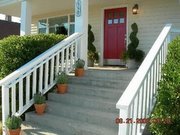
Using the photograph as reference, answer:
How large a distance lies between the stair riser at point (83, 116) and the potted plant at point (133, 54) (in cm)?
385

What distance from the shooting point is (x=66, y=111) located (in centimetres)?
558

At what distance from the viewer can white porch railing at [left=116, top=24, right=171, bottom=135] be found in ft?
11.5

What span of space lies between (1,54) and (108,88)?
240cm

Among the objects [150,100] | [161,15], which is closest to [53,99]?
[150,100]

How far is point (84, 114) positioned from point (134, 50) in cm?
434

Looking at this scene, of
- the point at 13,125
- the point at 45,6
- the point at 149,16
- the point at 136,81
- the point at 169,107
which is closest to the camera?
the point at 169,107

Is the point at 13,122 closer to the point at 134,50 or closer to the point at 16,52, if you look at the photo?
the point at 16,52

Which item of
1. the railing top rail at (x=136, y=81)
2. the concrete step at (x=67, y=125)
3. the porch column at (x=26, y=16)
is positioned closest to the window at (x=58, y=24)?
the porch column at (x=26, y=16)

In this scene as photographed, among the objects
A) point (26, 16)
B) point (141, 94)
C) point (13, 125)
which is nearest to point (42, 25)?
point (26, 16)

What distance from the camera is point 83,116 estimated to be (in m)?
5.27

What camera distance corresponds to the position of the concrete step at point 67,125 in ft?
15.6

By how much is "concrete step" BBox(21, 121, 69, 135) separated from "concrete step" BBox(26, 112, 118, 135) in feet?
0.21

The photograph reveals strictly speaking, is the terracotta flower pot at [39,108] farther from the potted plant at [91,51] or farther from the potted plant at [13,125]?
the potted plant at [91,51]

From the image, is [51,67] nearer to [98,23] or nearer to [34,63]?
[34,63]
